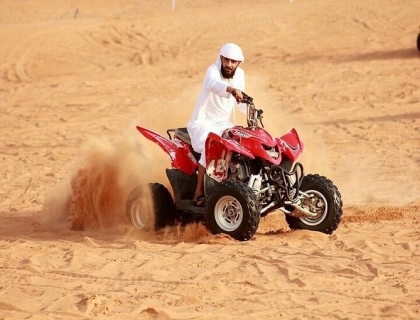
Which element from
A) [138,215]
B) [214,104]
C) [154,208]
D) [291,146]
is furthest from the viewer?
[138,215]

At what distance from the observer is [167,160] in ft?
41.2

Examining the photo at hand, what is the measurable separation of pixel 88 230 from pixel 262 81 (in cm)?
1180

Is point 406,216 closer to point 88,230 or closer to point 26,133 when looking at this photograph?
point 88,230

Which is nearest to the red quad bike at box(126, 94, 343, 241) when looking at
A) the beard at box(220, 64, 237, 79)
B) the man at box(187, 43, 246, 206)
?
the man at box(187, 43, 246, 206)

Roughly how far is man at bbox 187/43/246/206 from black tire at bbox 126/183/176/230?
0.38 metres

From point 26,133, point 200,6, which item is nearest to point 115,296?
point 26,133

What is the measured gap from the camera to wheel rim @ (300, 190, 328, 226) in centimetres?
1068

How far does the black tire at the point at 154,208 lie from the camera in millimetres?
11195

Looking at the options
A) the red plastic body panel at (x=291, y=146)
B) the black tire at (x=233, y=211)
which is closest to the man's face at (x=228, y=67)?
the red plastic body panel at (x=291, y=146)

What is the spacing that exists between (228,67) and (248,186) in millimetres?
1273

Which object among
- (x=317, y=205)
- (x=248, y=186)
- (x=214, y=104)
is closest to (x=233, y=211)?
(x=248, y=186)

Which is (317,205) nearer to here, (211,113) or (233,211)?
(233,211)

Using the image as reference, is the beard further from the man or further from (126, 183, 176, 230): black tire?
(126, 183, 176, 230): black tire

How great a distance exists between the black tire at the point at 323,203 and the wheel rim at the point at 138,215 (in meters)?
1.73
